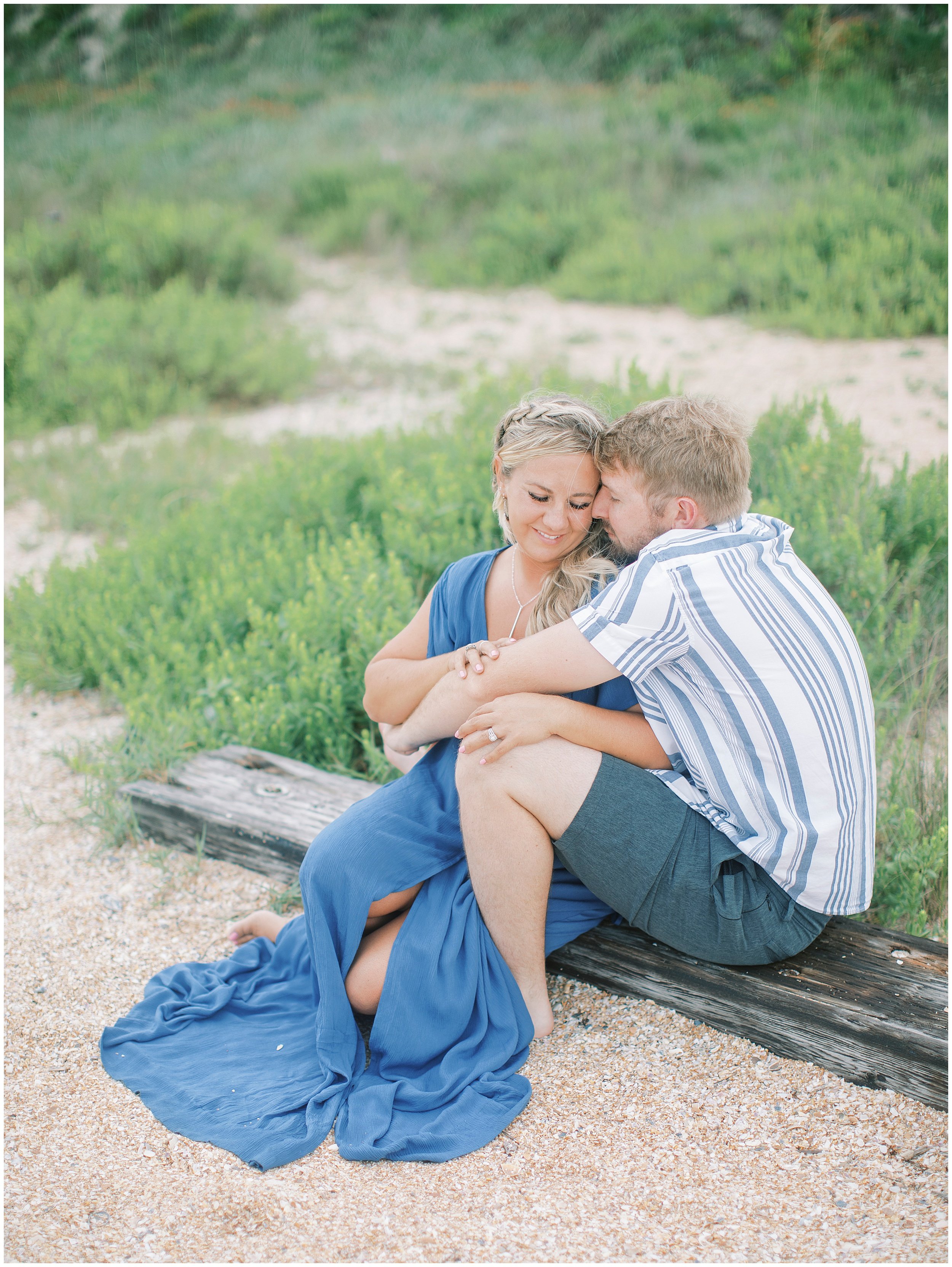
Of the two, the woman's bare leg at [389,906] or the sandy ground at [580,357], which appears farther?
the sandy ground at [580,357]

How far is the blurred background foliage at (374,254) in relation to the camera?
399 centimetres

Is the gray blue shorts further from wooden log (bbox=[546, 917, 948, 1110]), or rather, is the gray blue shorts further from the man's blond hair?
the man's blond hair

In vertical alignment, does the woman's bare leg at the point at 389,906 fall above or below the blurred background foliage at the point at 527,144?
below

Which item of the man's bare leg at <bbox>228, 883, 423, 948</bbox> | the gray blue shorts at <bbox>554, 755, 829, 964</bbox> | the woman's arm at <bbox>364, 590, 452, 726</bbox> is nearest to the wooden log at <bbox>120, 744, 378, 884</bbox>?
the man's bare leg at <bbox>228, 883, 423, 948</bbox>

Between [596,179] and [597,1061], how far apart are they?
11.8 metres

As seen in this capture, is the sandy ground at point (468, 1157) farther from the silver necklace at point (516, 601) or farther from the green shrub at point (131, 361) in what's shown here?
the green shrub at point (131, 361)

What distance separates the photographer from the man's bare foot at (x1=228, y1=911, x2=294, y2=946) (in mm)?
2812

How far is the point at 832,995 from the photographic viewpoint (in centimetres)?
220

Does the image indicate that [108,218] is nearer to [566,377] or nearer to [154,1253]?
[566,377]

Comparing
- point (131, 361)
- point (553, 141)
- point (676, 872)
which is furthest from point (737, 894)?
point (553, 141)

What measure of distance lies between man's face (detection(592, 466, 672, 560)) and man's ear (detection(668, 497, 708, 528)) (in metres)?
0.01

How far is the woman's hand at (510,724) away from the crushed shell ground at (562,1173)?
787mm

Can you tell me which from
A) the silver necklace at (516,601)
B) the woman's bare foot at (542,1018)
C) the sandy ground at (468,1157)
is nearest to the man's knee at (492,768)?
the silver necklace at (516,601)

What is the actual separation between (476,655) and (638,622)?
0.45m
